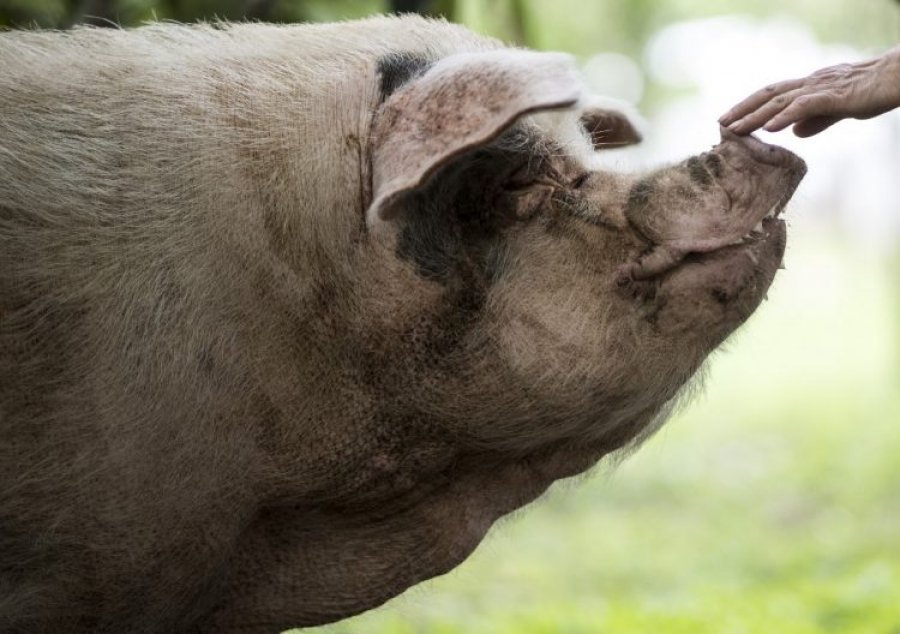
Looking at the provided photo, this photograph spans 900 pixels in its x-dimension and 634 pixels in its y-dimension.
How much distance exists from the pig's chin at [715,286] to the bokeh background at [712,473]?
254 millimetres

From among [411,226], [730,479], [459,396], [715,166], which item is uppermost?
[715,166]

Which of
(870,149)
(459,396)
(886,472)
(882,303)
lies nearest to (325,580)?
(459,396)

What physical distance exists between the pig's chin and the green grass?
0.92ft

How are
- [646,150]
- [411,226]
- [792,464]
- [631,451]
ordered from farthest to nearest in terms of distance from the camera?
[792,464] < [646,150] < [631,451] < [411,226]

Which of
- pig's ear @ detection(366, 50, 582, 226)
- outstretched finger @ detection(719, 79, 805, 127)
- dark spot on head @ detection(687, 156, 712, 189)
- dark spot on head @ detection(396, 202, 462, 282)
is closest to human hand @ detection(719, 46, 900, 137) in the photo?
outstretched finger @ detection(719, 79, 805, 127)

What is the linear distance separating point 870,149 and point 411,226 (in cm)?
1946

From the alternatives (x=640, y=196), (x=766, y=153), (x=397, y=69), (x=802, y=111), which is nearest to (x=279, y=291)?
(x=397, y=69)

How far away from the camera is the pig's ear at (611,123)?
3.74 meters

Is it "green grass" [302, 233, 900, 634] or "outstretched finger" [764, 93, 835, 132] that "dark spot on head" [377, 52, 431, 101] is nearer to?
"outstretched finger" [764, 93, 835, 132]

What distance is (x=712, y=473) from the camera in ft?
42.0

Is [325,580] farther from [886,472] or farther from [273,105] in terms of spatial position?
[886,472]

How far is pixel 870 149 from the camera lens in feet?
70.1

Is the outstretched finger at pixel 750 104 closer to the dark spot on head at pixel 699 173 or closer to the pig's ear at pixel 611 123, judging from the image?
the dark spot on head at pixel 699 173

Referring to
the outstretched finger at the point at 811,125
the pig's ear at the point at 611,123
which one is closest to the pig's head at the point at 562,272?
the outstretched finger at the point at 811,125
